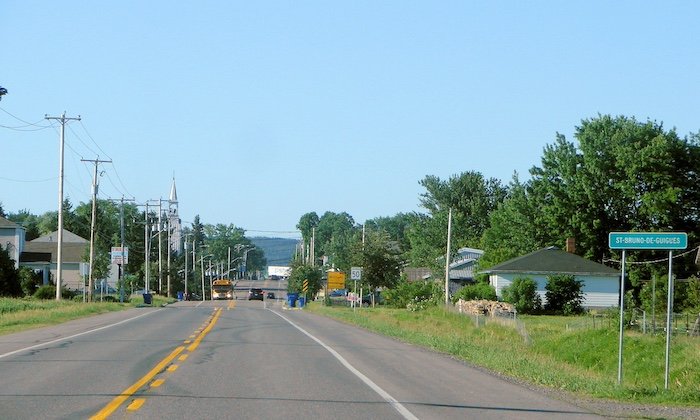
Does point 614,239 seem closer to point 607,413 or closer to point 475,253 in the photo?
point 607,413

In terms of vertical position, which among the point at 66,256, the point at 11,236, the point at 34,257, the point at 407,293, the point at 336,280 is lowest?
the point at 407,293

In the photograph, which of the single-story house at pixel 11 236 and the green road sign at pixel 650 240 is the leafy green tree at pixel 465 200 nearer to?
the single-story house at pixel 11 236

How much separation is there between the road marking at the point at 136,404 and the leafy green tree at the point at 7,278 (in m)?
59.5

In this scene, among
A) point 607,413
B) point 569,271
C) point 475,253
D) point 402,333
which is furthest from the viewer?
point 475,253

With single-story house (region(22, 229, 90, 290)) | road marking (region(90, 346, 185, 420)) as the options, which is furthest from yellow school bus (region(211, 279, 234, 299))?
road marking (region(90, 346, 185, 420))

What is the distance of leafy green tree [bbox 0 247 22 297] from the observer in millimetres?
68562

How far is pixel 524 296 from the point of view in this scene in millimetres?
58375

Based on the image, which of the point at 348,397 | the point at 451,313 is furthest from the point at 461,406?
the point at 451,313

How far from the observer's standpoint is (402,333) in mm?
33281

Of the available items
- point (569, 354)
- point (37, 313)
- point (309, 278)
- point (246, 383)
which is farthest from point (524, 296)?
point (246, 383)

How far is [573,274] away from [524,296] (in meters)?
4.78

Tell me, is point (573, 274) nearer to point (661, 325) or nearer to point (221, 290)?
point (661, 325)

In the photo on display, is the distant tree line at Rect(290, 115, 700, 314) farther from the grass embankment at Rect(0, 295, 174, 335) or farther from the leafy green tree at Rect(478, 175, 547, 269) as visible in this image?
the grass embankment at Rect(0, 295, 174, 335)

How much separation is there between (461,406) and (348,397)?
175 centimetres
